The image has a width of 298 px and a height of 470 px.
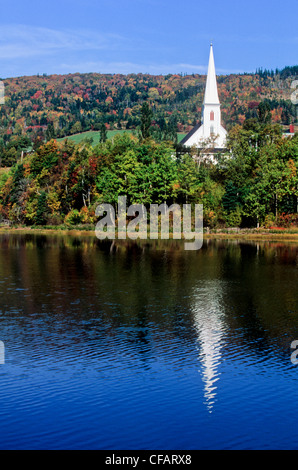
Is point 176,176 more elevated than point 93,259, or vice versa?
point 176,176

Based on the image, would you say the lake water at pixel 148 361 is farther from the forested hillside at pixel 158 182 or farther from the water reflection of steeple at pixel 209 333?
the forested hillside at pixel 158 182

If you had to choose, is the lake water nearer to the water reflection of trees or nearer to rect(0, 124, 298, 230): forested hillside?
the water reflection of trees

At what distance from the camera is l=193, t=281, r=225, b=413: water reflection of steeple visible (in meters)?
15.8

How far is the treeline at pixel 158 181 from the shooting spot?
219 ft

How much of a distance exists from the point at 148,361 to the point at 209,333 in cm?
438

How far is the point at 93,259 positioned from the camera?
45.2 meters

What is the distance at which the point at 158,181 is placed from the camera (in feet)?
235

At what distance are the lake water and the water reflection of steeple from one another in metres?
0.05

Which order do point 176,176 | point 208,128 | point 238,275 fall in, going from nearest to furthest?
point 238,275 < point 176,176 < point 208,128

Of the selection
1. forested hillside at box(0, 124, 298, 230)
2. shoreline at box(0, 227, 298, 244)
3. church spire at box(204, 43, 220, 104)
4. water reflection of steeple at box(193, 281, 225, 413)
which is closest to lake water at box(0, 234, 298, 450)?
water reflection of steeple at box(193, 281, 225, 413)

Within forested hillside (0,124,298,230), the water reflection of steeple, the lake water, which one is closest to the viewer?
the lake water

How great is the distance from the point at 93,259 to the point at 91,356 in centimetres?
2717
